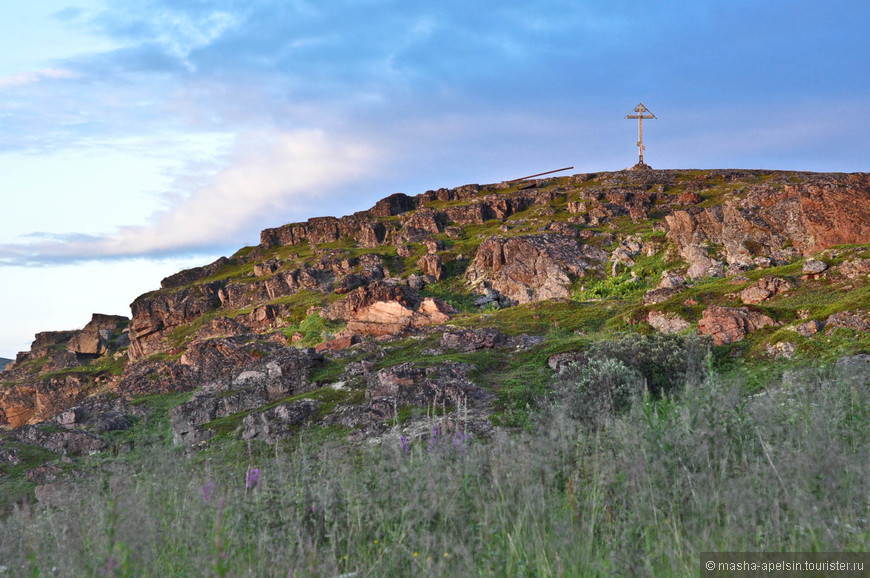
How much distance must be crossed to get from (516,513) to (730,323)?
20684mm

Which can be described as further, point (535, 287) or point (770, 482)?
point (535, 287)

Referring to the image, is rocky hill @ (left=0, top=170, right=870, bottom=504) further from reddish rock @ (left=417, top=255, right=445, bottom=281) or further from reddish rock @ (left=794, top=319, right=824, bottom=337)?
reddish rock @ (left=417, top=255, right=445, bottom=281)

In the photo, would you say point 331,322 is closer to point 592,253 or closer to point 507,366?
point 592,253

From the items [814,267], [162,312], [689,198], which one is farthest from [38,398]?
[689,198]

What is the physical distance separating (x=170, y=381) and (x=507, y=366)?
23.7 metres

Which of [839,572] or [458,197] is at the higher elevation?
[458,197]

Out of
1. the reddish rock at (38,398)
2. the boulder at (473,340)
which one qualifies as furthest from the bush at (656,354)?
the reddish rock at (38,398)

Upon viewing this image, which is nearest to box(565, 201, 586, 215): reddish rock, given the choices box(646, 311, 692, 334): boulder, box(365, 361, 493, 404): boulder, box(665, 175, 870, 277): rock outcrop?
box(665, 175, 870, 277): rock outcrop

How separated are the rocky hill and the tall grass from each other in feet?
12.2

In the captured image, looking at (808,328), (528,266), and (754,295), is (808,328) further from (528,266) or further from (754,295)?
(528,266)

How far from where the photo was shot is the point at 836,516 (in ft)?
17.8

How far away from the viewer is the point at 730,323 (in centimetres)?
2377

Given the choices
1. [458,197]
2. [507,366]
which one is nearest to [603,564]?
[507,366]

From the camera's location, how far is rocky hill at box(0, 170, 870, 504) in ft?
72.3
